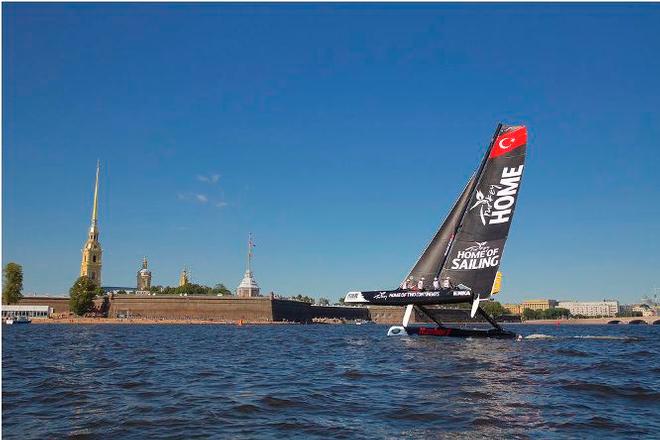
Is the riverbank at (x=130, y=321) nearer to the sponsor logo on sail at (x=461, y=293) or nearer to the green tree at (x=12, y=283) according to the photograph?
the green tree at (x=12, y=283)

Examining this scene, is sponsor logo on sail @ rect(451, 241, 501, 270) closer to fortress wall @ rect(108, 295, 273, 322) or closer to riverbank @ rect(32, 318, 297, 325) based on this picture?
riverbank @ rect(32, 318, 297, 325)

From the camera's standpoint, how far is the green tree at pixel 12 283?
11544 cm

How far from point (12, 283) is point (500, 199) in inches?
4400

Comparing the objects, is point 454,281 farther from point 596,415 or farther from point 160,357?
point 596,415

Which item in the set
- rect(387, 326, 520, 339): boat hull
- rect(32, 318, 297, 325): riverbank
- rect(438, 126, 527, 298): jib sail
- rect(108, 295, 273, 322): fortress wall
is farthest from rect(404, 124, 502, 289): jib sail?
rect(108, 295, 273, 322): fortress wall

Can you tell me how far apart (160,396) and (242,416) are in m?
2.96

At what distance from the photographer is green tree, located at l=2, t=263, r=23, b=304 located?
115 metres

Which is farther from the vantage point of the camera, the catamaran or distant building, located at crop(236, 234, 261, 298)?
distant building, located at crop(236, 234, 261, 298)

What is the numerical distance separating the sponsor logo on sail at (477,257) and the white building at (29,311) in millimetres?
110494

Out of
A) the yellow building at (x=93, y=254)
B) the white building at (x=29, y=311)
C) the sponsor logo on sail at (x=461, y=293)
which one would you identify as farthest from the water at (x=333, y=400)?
the yellow building at (x=93, y=254)

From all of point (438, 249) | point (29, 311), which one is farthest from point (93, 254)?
point (438, 249)

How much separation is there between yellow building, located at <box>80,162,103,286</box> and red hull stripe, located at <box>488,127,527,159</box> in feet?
460

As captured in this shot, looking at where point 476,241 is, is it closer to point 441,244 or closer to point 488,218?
point 488,218

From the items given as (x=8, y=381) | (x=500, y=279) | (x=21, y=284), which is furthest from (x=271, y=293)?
(x=8, y=381)
